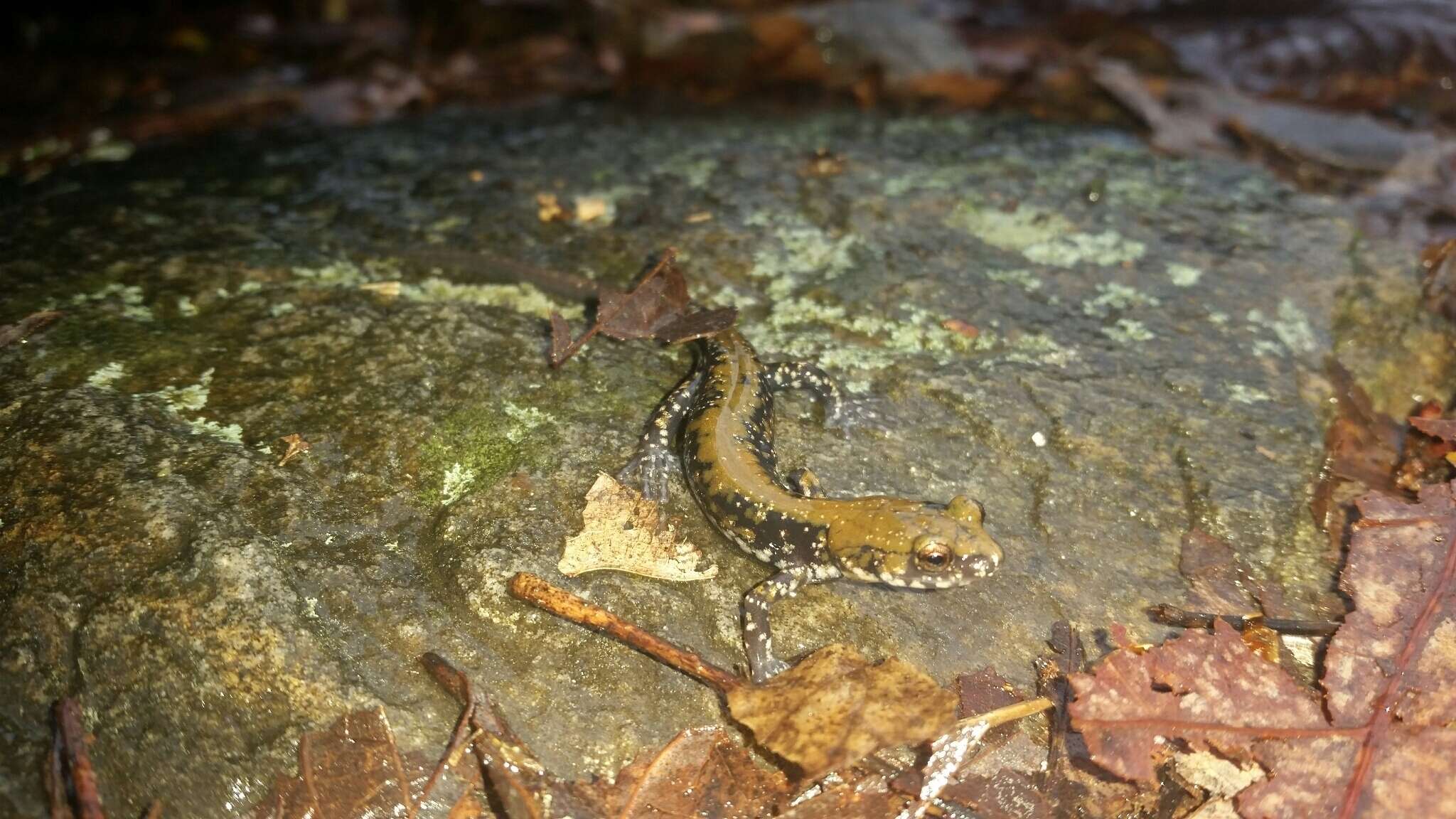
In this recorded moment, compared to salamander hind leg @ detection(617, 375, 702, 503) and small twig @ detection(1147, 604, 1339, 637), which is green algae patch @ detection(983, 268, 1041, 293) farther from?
small twig @ detection(1147, 604, 1339, 637)

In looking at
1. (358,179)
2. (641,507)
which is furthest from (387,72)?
(641,507)

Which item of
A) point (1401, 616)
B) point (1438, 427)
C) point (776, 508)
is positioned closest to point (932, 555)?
point (776, 508)

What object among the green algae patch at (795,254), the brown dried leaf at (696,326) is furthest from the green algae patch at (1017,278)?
the brown dried leaf at (696,326)

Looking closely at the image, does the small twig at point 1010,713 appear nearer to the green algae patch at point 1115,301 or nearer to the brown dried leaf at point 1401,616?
the brown dried leaf at point 1401,616

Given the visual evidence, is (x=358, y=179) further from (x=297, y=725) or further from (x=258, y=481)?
(x=297, y=725)

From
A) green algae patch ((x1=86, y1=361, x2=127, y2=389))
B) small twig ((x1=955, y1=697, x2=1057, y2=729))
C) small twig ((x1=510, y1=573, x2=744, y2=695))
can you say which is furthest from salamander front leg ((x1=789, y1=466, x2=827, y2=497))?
green algae patch ((x1=86, y1=361, x2=127, y2=389))

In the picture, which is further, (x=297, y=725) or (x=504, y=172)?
(x=504, y=172)
